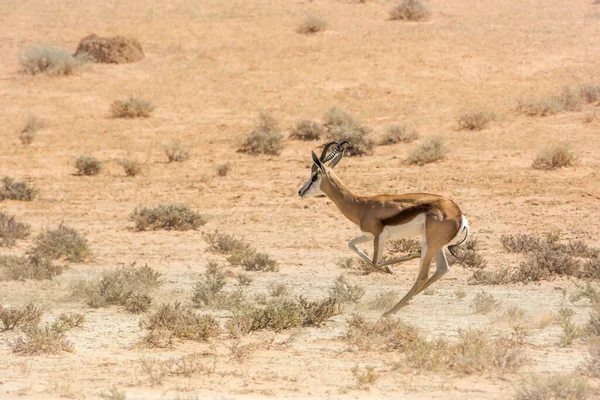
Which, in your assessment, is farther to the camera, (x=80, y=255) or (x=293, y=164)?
(x=293, y=164)

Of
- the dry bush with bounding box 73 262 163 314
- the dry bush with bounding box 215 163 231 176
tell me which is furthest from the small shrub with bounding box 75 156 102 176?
the dry bush with bounding box 73 262 163 314

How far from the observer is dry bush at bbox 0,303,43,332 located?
8859 mm

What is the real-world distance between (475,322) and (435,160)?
937cm

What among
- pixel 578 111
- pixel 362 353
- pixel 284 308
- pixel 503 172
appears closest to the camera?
pixel 362 353

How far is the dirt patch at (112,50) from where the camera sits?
26.5 meters

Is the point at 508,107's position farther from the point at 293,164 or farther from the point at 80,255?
the point at 80,255

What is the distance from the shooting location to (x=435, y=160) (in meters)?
18.2

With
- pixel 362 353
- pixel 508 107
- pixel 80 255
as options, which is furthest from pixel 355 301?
pixel 508 107

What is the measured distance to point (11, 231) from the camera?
46.2 ft

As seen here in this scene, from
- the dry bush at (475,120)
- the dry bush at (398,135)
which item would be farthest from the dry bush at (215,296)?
the dry bush at (475,120)

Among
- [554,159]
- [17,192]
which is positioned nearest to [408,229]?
[554,159]

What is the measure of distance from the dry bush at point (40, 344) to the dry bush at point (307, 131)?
12658mm

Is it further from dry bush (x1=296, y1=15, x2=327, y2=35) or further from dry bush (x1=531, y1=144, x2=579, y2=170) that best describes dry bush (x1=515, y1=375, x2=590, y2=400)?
dry bush (x1=296, y1=15, x2=327, y2=35)

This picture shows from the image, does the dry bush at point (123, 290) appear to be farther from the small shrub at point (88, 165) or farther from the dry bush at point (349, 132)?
the dry bush at point (349, 132)
